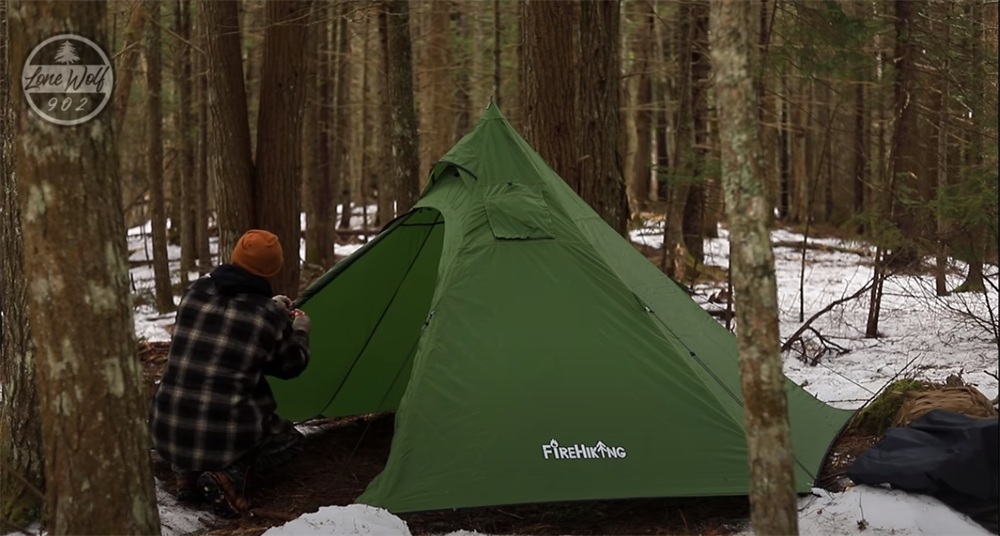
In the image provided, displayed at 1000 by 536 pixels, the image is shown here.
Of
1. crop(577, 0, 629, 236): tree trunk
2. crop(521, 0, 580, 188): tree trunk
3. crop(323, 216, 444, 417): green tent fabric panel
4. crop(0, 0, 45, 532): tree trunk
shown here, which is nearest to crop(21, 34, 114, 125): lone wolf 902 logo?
crop(0, 0, 45, 532): tree trunk

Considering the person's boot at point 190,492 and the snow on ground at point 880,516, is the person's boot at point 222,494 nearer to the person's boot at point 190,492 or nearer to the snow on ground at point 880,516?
the person's boot at point 190,492

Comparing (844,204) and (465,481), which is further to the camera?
(844,204)

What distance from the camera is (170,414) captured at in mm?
4934

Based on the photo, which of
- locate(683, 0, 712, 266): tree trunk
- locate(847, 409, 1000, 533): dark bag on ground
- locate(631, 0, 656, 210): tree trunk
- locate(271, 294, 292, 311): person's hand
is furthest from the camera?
locate(631, 0, 656, 210): tree trunk

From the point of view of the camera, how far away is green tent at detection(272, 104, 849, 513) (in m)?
4.70

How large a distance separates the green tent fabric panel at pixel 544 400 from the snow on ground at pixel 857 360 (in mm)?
360

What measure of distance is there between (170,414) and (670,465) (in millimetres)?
2692

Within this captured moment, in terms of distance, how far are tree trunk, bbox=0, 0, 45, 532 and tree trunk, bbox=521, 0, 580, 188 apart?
395 centimetres

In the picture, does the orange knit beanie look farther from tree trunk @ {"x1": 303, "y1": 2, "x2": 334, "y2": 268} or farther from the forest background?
tree trunk @ {"x1": 303, "y1": 2, "x2": 334, "y2": 268}

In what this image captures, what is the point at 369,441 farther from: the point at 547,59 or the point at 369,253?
the point at 547,59

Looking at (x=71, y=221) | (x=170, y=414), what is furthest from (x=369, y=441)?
(x=71, y=221)

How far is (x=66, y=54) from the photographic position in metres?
3.42

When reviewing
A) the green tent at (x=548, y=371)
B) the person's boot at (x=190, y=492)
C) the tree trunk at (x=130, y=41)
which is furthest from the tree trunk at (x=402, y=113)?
the person's boot at (x=190, y=492)

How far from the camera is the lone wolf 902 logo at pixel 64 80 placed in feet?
11.0
